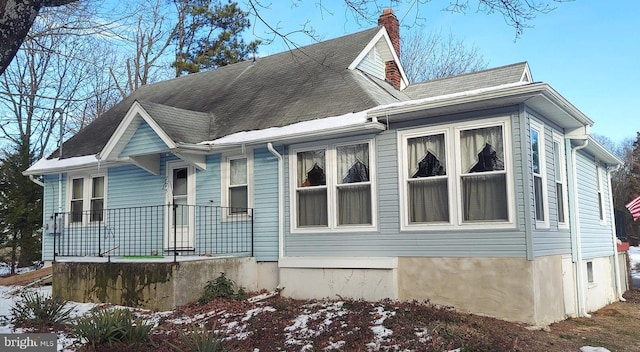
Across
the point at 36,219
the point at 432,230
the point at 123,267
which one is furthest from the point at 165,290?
the point at 36,219

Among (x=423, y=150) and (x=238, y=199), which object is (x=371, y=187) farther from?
(x=238, y=199)

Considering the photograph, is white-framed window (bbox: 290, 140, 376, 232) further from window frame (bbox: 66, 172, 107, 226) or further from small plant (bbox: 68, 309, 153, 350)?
window frame (bbox: 66, 172, 107, 226)

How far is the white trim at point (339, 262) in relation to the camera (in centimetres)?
917

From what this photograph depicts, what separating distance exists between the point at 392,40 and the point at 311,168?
600cm

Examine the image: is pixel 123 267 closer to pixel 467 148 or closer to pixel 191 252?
pixel 191 252

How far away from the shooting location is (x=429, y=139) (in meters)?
9.14

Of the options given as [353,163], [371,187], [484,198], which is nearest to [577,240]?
[484,198]

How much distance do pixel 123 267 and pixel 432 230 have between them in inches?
221

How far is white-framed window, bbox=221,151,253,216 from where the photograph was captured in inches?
437

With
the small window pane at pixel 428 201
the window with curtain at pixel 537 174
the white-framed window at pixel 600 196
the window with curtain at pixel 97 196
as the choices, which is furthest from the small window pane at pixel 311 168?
the white-framed window at pixel 600 196

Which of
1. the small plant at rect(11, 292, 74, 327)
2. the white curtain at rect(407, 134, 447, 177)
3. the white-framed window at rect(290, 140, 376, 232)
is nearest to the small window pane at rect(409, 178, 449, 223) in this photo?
the white curtain at rect(407, 134, 447, 177)

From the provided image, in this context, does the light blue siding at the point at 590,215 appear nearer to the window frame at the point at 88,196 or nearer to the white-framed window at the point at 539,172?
the white-framed window at the point at 539,172

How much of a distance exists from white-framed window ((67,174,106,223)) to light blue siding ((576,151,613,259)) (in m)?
11.2

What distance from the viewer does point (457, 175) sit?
8.76 meters
